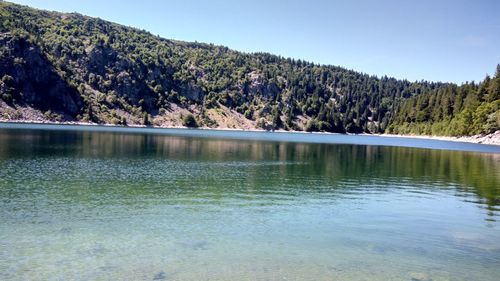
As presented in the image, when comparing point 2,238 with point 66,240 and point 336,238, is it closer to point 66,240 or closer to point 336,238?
point 66,240

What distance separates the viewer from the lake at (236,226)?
21.7m

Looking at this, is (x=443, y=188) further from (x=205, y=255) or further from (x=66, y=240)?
(x=66, y=240)

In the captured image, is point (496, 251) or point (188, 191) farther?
point (188, 191)

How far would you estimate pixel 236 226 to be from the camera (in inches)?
1185

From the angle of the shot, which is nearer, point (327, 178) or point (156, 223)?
point (156, 223)

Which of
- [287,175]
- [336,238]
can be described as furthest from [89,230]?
[287,175]

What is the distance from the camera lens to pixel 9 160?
195ft

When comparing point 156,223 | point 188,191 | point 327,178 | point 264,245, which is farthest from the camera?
point 327,178

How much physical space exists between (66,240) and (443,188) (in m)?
45.7

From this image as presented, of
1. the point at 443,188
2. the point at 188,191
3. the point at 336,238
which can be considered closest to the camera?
the point at 336,238

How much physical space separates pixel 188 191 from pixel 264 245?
19445mm

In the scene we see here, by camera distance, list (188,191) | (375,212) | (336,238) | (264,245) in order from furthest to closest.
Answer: (188,191), (375,212), (336,238), (264,245)

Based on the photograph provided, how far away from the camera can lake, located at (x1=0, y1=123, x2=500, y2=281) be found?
854 inches

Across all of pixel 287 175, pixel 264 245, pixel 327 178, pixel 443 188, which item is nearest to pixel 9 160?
pixel 287 175
